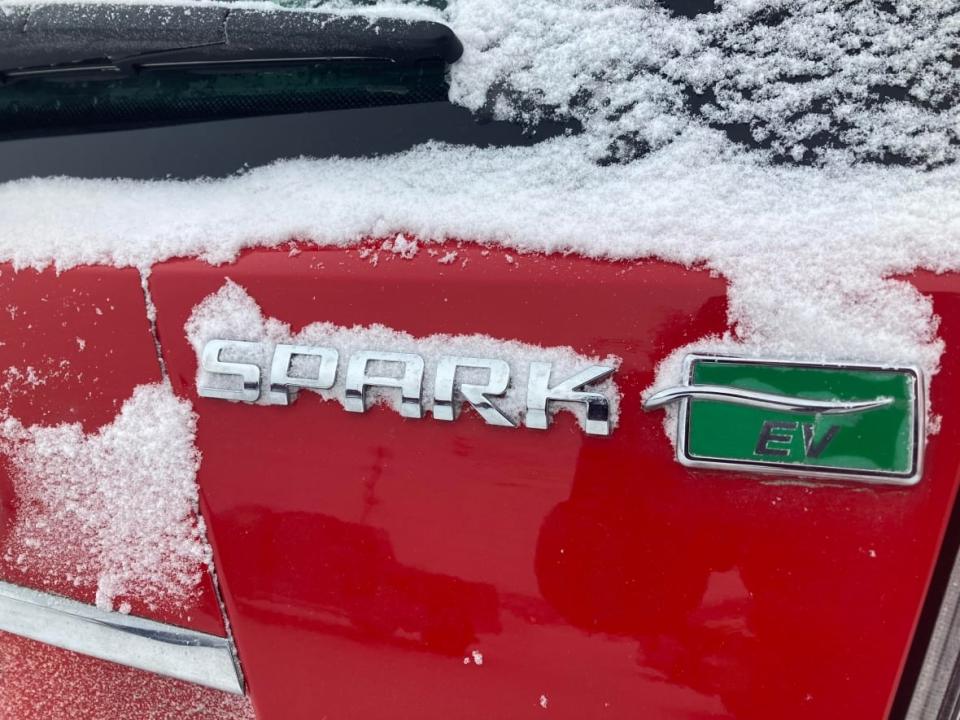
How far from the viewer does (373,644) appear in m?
0.99

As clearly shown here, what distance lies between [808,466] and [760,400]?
0.29 feet

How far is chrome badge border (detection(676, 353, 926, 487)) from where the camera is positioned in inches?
30.5

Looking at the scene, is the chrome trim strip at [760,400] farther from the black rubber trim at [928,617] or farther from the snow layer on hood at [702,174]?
the black rubber trim at [928,617]

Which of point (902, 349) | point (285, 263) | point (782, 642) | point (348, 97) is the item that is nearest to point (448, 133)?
point (348, 97)

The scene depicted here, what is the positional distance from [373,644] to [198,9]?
0.87 metres

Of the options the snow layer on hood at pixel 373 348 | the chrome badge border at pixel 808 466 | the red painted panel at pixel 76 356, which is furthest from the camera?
the red painted panel at pixel 76 356

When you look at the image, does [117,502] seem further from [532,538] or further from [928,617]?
[928,617]

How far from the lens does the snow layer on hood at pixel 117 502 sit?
3.40 ft

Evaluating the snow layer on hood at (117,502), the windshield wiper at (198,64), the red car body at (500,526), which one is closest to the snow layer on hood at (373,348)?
the red car body at (500,526)

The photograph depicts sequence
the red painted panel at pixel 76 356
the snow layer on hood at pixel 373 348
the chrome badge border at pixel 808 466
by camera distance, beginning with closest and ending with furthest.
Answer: the chrome badge border at pixel 808 466
the snow layer on hood at pixel 373 348
the red painted panel at pixel 76 356

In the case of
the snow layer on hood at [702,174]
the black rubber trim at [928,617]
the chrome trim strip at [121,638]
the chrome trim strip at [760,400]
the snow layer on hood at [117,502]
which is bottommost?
the chrome trim strip at [121,638]

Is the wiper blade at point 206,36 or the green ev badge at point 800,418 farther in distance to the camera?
the wiper blade at point 206,36

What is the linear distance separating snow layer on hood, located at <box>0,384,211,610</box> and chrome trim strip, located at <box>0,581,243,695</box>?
1.5 inches

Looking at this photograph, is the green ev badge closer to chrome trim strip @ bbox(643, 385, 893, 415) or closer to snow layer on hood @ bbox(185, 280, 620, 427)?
chrome trim strip @ bbox(643, 385, 893, 415)
